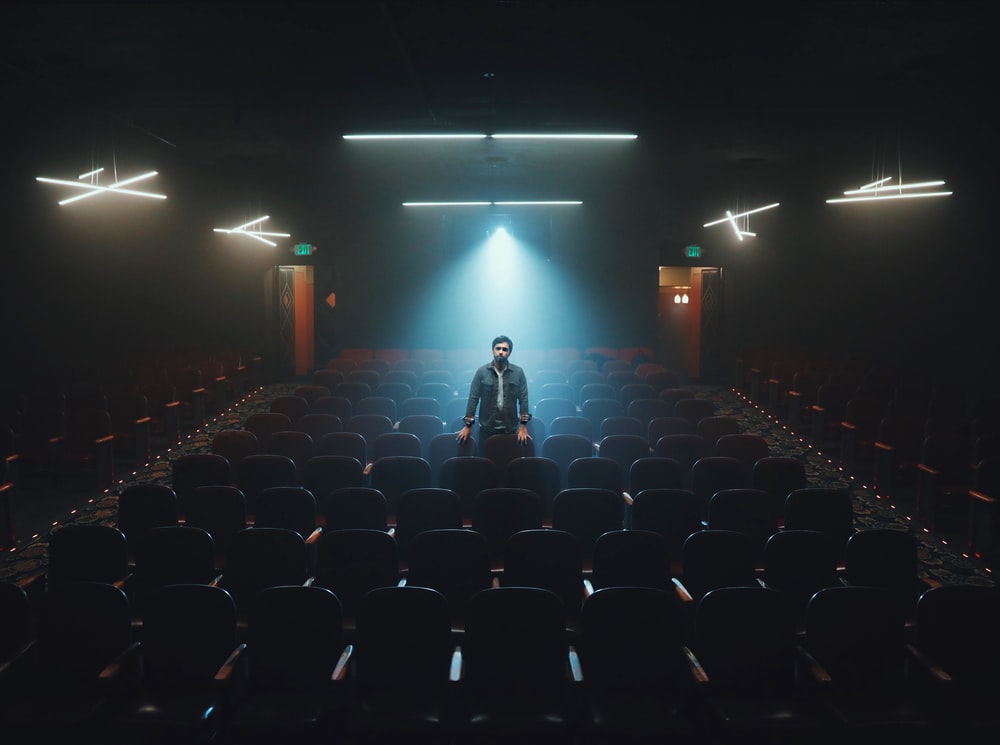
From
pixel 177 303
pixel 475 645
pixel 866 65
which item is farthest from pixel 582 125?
pixel 177 303

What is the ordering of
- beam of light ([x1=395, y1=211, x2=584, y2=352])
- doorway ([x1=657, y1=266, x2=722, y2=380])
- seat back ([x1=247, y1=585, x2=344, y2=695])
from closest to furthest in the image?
1. seat back ([x1=247, y1=585, x2=344, y2=695])
2. beam of light ([x1=395, y1=211, x2=584, y2=352])
3. doorway ([x1=657, y1=266, x2=722, y2=380])

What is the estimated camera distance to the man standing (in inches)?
266

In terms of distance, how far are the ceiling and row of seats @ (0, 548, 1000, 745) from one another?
14.7 feet

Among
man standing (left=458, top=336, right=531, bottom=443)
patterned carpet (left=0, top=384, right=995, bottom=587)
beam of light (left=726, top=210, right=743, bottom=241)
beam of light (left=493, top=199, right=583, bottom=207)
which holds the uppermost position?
beam of light (left=493, top=199, right=583, bottom=207)

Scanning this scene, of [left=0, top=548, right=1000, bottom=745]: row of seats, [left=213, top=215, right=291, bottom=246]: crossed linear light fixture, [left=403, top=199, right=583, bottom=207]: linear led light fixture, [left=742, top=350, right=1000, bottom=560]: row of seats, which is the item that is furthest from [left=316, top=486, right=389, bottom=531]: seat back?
[left=213, top=215, right=291, bottom=246]: crossed linear light fixture

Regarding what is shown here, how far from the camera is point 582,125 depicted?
9141 millimetres

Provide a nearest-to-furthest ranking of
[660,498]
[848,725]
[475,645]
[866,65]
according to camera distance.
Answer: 1. [848,725]
2. [475,645]
3. [660,498]
4. [866,65]

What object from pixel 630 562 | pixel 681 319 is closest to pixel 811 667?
pixel 630 562

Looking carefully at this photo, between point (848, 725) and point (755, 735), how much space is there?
431mm

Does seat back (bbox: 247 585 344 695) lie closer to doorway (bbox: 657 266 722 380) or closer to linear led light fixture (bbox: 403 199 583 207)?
linear led light fixture (bbox: 403 199 583 207)

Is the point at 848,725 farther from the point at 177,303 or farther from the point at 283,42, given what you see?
the point at 177,303

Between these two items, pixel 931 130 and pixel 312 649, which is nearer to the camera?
pixel 312 649

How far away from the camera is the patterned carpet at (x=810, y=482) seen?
231 inches

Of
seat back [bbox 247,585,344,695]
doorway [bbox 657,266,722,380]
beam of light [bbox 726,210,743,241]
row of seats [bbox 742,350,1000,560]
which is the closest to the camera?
seat back [bbox 247,585,344,695]
